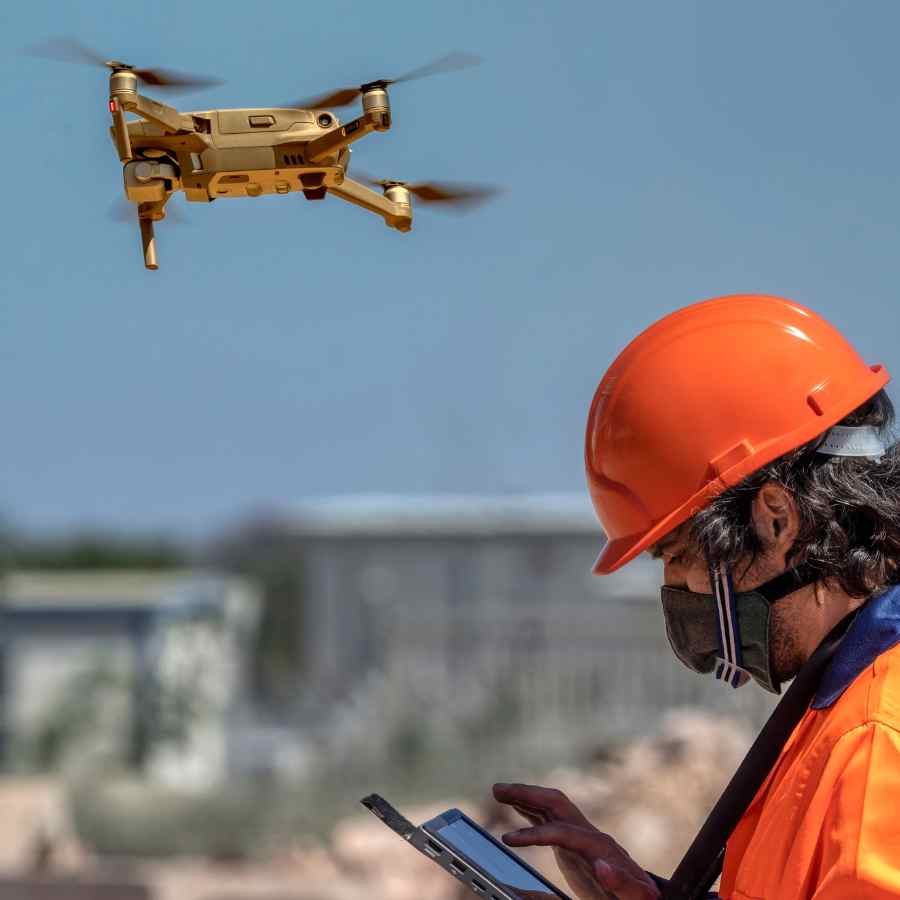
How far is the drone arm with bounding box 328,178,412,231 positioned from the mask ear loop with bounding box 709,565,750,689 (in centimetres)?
70

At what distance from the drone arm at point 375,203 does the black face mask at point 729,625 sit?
702 millimetres

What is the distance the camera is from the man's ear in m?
2.42

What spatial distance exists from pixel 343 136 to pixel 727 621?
93cm

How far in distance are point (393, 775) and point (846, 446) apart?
11.4 meters

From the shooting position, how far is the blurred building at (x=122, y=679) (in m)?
16.5

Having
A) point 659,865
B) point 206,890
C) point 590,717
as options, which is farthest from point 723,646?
point 590,717

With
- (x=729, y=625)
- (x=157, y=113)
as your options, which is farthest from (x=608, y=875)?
(x=157, y=113)

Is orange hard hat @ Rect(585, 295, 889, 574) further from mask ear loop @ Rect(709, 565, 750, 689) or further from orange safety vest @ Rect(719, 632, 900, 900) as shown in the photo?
orange safety vest @ Rect(719, 632, 900, 900)

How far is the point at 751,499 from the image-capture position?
8.00 ft

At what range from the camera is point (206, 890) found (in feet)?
35.6

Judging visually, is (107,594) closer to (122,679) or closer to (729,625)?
(122,679)

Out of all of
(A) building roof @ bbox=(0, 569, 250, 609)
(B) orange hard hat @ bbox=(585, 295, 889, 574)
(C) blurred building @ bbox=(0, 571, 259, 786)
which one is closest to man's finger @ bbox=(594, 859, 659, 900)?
→ (B) orange hard hat @ bbox=(585, 295, 889, 574)

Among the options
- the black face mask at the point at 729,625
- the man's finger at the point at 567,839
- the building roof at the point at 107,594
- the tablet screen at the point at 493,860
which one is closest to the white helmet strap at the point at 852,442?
the black face mask at the point at 729,625

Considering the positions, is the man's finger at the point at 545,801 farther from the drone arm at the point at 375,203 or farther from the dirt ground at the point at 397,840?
the dirt ground at the point at 397,840
